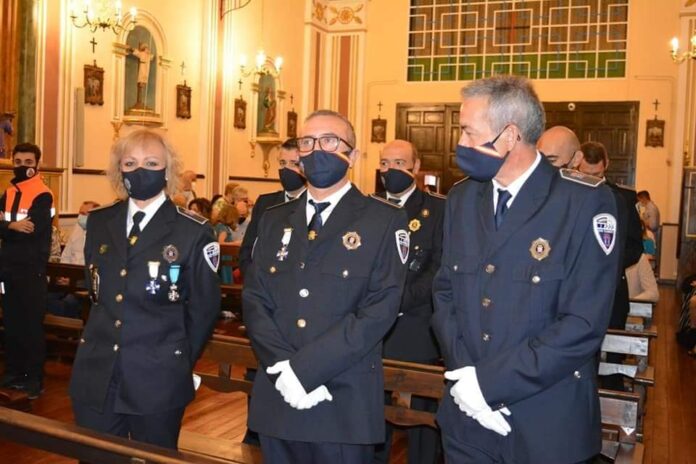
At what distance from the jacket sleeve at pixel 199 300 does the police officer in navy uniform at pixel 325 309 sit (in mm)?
193

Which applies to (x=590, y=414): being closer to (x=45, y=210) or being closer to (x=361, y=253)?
(x=361, y=253)

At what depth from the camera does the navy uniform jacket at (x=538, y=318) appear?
1812mm

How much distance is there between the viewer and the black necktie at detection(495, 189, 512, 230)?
200cm

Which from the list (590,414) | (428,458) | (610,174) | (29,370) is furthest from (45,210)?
(610,174)

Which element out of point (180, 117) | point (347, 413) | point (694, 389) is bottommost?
point (694, 389)

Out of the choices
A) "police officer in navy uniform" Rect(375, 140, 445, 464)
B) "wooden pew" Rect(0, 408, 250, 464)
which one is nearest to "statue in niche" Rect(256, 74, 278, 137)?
"police officer in navy uniform" Rect(375, 140, 445, 464)

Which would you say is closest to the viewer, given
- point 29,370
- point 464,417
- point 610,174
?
point 464,417

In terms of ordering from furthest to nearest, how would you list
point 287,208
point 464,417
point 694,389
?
point 694,389
point 287,208
point 464,417

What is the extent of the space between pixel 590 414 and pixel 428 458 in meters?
1.61

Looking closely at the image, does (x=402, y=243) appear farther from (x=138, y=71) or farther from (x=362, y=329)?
(x=138, y=71)

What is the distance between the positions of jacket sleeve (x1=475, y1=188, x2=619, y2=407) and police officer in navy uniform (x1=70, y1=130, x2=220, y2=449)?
3.39ft

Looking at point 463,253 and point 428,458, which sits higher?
point 463,253

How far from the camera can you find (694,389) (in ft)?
19.4

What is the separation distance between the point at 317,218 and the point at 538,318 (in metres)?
0.76
